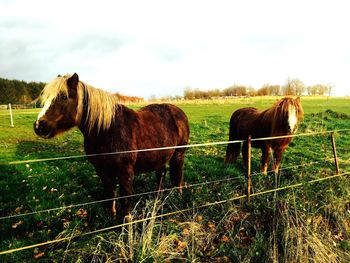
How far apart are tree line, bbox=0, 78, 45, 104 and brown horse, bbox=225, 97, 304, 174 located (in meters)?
48.9

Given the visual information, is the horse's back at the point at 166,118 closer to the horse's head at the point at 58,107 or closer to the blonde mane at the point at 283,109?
the horse's head at the point at 58,107

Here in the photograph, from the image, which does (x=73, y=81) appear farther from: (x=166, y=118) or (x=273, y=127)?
(x=273, y=127)

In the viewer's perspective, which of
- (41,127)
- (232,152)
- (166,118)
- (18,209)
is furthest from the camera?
(232,152)

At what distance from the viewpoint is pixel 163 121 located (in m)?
4.99

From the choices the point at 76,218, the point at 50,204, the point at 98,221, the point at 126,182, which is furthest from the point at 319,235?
the point at 50,204

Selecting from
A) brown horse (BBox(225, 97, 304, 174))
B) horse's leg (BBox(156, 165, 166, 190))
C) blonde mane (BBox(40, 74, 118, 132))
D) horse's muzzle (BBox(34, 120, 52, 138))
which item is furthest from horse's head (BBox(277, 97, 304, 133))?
horse's muzzle (BBox(34, 120, 52, 138))

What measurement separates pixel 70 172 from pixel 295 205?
5.13 metres

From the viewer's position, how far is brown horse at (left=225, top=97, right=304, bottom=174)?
6250 mm

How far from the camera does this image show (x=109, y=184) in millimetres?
4176

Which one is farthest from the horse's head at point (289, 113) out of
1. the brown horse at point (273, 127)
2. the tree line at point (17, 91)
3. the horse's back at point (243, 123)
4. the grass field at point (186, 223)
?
the tree line at point (17, 91)

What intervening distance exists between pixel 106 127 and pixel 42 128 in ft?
2.74

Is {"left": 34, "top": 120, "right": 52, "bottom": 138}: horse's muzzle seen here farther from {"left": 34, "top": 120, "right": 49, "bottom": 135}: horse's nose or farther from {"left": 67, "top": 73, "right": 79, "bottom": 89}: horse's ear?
{"left": 67, "top": 73, "right": 79, "bottom": 89}: horse's ear

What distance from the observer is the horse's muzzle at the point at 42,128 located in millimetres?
3287

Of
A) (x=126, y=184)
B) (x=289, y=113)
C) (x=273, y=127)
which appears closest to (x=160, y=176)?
(x=126, y=184)
